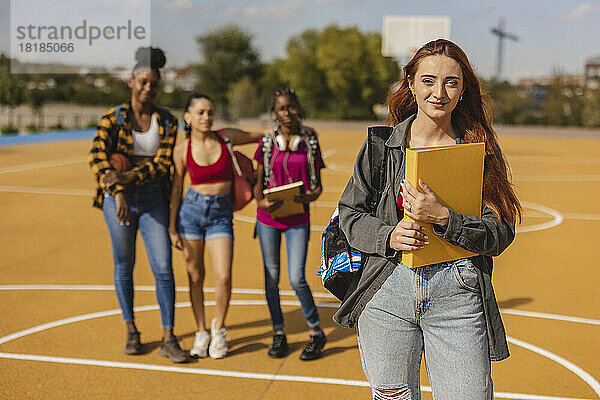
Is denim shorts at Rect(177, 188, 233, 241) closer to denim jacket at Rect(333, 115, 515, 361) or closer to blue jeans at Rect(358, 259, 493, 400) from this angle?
denim jacket at Rect(333, 115, 515, 361)

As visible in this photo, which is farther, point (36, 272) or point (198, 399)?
point (36, 272)

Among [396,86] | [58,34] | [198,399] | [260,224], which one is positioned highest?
[58,34]

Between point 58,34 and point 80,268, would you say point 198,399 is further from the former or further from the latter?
point 58,34

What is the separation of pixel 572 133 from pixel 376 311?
151 ft

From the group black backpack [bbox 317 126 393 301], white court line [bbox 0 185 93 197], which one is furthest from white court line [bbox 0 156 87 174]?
black backpack [bbox 317 126 393 301]

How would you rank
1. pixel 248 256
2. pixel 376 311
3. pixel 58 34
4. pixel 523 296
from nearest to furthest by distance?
pixel 376 311 < pixel 523 296 < pixel 248 256 < pixel 58 34

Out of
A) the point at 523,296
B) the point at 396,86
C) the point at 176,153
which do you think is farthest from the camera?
the point at 523,296

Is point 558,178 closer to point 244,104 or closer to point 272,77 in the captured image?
point 244,104

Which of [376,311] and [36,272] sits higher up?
[376,311]

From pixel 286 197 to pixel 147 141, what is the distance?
114 centimetres

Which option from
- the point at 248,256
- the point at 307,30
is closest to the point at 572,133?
the point at 307,30

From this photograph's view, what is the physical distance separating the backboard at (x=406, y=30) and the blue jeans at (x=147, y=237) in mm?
30380

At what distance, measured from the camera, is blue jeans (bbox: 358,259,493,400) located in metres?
2.49

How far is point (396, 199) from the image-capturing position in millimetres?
2598
